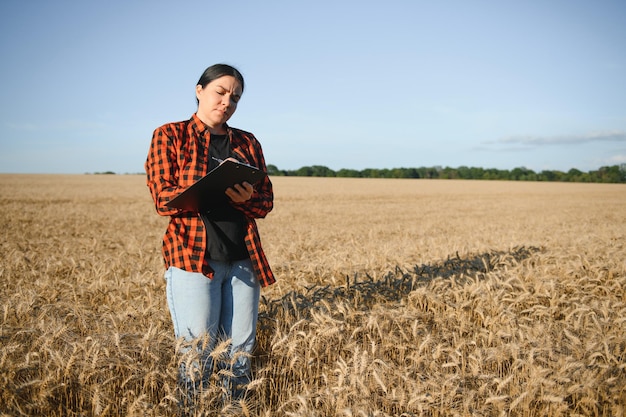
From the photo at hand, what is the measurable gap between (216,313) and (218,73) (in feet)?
5.18

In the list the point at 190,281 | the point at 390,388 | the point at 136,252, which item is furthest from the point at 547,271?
the point at 136,252

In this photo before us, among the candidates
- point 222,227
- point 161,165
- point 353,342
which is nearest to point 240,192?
point 222,227

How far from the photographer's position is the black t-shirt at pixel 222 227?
2598mm

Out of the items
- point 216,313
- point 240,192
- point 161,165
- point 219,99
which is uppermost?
point 219,99

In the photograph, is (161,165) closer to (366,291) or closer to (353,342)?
(353,342)

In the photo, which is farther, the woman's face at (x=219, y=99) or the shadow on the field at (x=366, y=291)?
the shadow on the field at (x=366, y=291)

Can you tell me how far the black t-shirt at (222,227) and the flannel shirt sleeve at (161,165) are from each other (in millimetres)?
234

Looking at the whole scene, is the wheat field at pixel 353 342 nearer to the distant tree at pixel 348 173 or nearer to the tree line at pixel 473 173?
the tree line at pixel 473 173

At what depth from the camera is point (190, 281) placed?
2512 millimetres

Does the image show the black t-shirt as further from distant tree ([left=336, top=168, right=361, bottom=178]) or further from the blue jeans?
distant tree ([left=336, top=168, right=361, bottom=178])

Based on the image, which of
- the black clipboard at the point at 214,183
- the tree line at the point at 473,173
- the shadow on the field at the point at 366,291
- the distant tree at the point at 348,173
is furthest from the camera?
the distant tree at the point at 348,173

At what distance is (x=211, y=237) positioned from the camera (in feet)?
8.59

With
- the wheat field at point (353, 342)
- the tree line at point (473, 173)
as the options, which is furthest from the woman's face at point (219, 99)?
the tree line at point (473, 173)

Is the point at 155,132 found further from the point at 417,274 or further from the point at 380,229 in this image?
the point at 380,229
